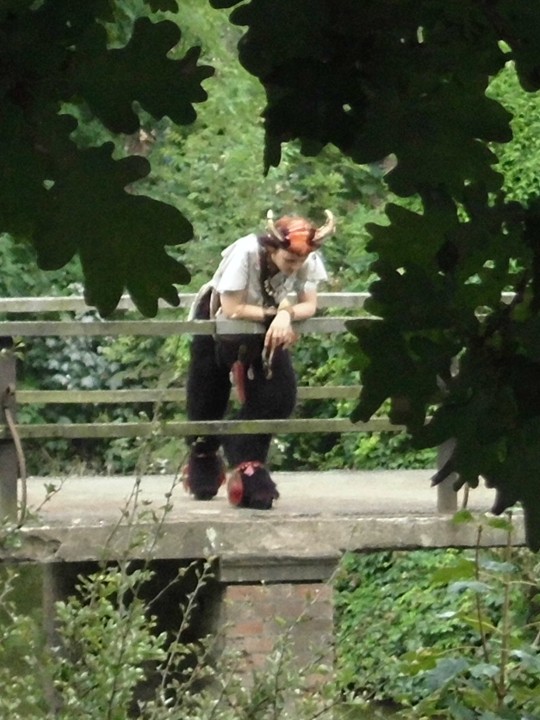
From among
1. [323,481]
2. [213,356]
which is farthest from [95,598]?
[323,481]

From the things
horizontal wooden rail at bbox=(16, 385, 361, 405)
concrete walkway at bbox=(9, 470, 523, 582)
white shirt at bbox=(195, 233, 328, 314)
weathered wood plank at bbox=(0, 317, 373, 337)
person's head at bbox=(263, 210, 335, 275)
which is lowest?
concrete walkway at bbox=(9, 470, 523, 582)

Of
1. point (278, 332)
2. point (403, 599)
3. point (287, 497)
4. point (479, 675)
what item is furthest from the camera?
point (403, 599)

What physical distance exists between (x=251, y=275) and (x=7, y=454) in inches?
46.3

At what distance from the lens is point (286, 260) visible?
412cm

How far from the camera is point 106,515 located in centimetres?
494

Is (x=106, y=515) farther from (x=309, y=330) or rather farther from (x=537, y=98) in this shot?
(x=537, y=98)

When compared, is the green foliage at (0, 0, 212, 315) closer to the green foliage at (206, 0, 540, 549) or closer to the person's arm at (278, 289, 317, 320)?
the green foliage at (206, 0, 540, 549)

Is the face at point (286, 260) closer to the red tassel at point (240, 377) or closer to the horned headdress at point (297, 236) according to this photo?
the horned headdress at point (297, 236)

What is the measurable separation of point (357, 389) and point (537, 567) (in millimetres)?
2008

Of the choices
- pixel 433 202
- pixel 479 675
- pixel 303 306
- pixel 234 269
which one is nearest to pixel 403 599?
pixel 303 306

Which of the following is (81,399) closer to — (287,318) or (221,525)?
(221,525)

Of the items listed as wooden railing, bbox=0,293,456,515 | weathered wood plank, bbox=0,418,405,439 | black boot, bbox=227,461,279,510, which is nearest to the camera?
wooden railing, bbox=0,293,456,515

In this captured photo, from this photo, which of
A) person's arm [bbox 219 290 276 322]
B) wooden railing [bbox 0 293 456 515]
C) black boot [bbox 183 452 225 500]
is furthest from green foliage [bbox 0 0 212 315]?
black boot [bbox 183 452 225 500]

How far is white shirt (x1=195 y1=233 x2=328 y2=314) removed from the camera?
13.5 ft
